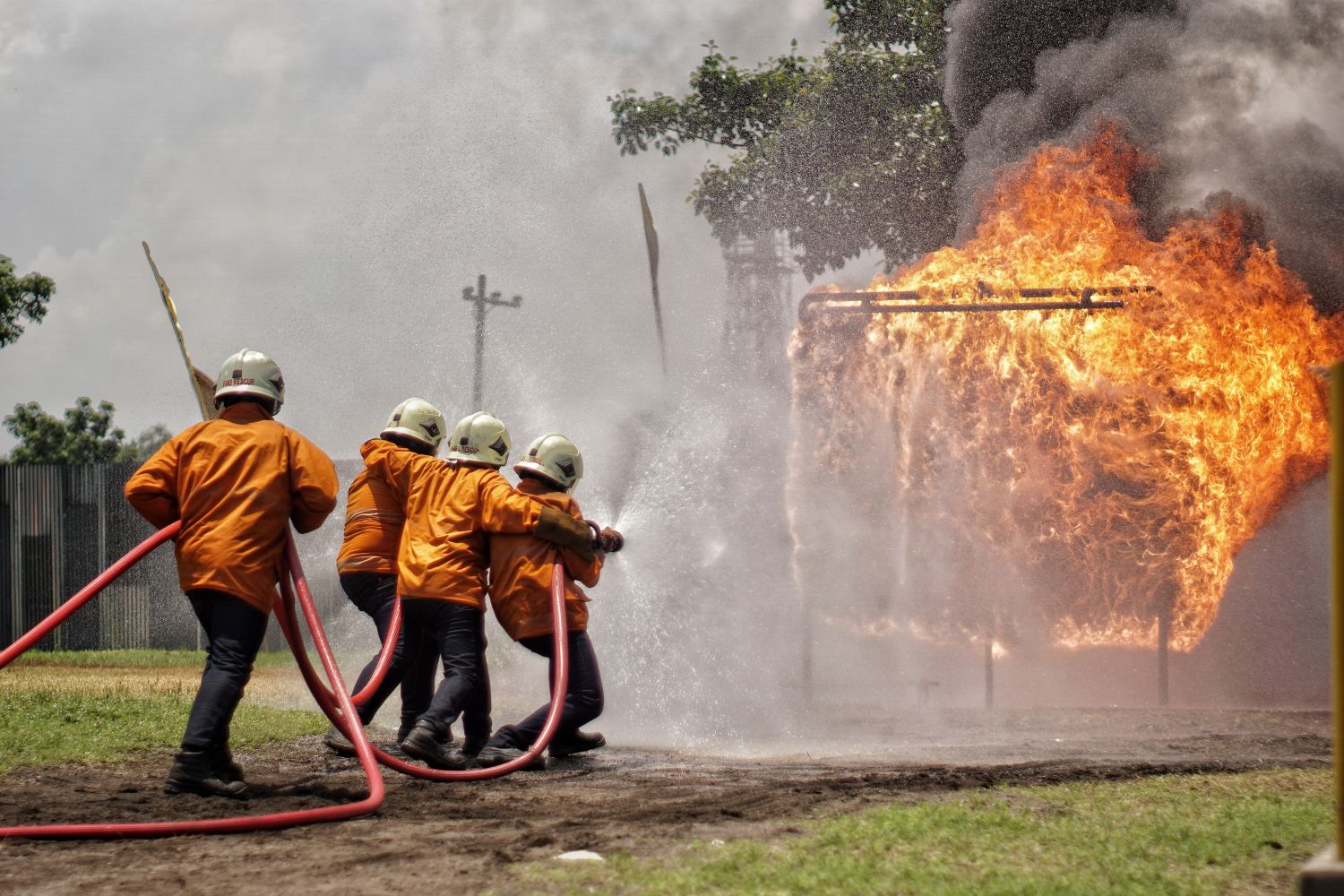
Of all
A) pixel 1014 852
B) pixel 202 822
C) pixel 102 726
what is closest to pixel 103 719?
pixel 102 726

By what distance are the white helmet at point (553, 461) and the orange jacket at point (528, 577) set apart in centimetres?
20

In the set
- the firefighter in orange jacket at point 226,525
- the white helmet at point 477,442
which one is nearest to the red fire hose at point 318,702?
the firefighter in orange jacket at point 226,525

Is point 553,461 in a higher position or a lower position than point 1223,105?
lower

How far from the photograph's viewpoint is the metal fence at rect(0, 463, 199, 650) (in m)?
18.3

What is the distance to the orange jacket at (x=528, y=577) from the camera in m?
7.25

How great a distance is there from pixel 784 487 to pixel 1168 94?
204 inches

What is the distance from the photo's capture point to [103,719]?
8641 millimetres

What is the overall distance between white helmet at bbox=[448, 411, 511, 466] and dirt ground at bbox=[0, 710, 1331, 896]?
174cm

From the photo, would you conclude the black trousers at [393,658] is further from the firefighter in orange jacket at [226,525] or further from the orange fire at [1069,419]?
the orange fire at [1069,419]

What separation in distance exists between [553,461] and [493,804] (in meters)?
2.37

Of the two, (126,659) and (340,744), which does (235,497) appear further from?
(126,659)

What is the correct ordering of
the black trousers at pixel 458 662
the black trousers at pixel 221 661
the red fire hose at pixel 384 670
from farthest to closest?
the black trousers at pixel 458 662
the red fire hose at pixel 384 670
the black trousers at pixel 221 661

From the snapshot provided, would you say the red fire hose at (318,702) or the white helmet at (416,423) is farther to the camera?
the white helmet at (416,423)

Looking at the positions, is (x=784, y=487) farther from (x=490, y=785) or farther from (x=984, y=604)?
(x=490, y=785)
